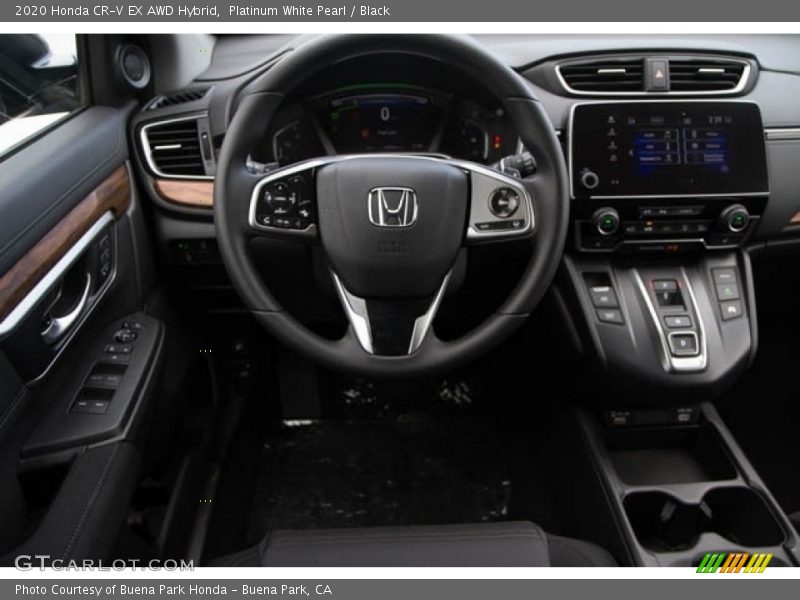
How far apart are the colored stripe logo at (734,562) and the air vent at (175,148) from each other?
4.18 ft

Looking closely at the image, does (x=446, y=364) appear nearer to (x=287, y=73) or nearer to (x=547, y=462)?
(x=287, y=73)

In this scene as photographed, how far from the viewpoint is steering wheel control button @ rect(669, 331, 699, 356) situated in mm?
1317

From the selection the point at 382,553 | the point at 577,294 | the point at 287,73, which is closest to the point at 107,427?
the point at 382,553

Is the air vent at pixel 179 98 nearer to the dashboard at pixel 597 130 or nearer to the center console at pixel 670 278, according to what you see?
the dashboard at pixel 597 130

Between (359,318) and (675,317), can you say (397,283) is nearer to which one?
(359,318)

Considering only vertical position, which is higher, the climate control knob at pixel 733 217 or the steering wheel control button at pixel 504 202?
the steering wheel control button at pixel 504 202

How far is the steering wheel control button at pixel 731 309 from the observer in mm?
1372

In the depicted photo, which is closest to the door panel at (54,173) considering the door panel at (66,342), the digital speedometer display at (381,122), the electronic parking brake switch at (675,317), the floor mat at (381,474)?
the door panel at (66,342)

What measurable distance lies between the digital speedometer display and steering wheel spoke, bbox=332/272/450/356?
429 mm

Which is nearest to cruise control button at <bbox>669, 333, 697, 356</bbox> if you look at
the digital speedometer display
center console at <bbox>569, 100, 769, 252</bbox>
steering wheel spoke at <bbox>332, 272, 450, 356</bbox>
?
center console at <bbox>569, 100, 769, 252</bbox>

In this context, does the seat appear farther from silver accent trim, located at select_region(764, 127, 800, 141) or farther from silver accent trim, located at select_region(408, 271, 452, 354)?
silver accent trim, located at select_region(764, 127, 800, 141)

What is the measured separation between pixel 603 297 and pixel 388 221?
0.58m

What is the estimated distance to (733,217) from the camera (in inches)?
52.9

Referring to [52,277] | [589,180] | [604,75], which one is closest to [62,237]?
[52,277]
